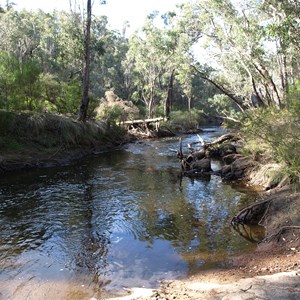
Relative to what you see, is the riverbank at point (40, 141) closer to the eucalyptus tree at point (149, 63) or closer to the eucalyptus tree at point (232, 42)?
the eucalyptus tree at point (232, 42)

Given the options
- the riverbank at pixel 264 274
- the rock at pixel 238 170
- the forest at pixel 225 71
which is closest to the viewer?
the riverbank at pixel 264 274

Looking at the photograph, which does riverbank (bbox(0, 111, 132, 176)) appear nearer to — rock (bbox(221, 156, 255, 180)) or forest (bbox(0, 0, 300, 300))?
forest (bbox(0, 0, 300, 300))

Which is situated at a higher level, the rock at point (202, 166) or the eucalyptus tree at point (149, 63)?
the eucalyptus tree at point (149, 63)

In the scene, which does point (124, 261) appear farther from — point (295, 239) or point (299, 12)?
point (299, 12)

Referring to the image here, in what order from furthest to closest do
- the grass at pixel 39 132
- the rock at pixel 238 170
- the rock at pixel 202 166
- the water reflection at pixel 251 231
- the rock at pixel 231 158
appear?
the grass at pixel 39 132, the rock at pixel 231 158, the rock at pixel 202 166, the rock at pixel 238 170, the water reflection at pixel 251 231

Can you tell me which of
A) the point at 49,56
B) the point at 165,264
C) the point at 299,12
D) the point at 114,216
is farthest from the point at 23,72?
the point at 49,56

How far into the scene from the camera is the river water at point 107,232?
18.1ft

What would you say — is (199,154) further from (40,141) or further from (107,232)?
(107,232)

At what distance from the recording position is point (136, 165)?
53.2 feet

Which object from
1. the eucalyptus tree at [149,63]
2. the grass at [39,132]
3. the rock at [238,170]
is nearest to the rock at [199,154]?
the rock at [238,170]

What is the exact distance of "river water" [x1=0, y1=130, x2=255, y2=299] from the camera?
5.53 meters

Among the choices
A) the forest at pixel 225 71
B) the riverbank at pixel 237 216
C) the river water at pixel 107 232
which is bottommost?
the river water at pixel 107 232

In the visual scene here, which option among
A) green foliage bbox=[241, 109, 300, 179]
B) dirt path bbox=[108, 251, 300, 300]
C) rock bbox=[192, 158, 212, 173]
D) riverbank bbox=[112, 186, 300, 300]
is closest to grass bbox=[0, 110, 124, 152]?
rock bbox=[192, 158, 212, 173]

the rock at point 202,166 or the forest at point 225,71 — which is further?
the rock at point 202,166
